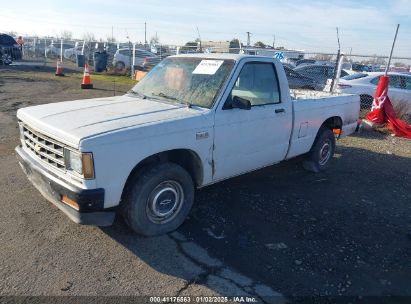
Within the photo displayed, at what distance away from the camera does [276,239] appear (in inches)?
161

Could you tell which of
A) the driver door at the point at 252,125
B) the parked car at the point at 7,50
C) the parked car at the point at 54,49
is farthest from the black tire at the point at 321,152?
the parked car at the point at 54,49

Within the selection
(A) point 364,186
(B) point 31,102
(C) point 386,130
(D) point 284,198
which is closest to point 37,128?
(D) point 284,198

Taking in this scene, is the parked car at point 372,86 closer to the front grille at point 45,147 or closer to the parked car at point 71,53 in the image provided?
the front grille at point 45,147

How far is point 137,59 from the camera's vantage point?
23.5m

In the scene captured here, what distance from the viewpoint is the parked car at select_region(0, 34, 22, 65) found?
908 inches

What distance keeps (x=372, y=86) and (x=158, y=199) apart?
1008cm

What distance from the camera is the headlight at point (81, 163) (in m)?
3.18

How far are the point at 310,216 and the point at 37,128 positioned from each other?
10.9 feet

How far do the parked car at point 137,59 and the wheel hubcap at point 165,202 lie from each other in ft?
61.9

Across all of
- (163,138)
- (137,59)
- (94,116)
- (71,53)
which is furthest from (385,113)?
(71,53)

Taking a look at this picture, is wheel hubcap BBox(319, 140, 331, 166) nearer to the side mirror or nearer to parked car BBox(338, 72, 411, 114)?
the side mirror

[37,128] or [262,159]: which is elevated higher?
[37,128]

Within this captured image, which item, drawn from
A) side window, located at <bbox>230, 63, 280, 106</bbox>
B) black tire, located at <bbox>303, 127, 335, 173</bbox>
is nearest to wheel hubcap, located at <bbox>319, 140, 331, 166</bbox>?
black tire, located at <bbox>303, 127, 335, 173</bbox>

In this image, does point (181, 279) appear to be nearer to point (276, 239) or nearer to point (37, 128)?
point (276, 239)
